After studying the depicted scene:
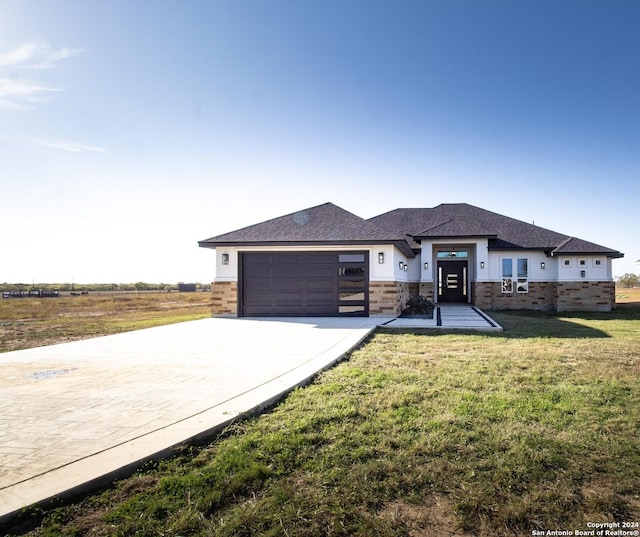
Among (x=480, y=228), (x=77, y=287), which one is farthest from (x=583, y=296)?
(x=77, y=287)

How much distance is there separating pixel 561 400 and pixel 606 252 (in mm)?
18011

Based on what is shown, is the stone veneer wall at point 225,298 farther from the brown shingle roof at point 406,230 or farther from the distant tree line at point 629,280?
the distant tree line at point 629,280

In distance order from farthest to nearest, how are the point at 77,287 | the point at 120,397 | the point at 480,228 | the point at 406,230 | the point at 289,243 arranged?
the point at 77,287, the point at 406,230, the point at 480,228, the point at 289,243, the point at 120,397

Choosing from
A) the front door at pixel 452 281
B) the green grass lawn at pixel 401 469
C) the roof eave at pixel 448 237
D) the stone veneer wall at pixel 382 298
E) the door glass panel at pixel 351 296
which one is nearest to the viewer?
the green grass lawn at pixel 401 469

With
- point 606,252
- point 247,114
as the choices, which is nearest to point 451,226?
point 606,252

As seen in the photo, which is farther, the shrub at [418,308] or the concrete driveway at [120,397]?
the shrub at [418,308]

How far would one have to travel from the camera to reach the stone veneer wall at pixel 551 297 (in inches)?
741

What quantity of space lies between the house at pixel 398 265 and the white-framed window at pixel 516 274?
0.05 metres

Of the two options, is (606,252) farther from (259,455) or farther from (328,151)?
(259,455)

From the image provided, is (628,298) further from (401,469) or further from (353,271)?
(401,469)

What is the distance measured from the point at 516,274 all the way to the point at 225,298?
49.0 feet

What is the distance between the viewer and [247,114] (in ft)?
43.0

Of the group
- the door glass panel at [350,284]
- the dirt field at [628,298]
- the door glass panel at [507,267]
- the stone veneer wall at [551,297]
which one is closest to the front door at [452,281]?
the stone veneer wall at [551,297]

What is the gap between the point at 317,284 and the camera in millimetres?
14430
